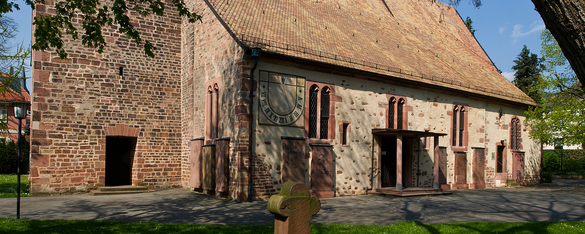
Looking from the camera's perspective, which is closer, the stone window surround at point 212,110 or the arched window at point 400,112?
the stone window surround at point 212,110

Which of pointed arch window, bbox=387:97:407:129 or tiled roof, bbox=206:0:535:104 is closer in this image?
tiled roof, bbox=206:0:535:104

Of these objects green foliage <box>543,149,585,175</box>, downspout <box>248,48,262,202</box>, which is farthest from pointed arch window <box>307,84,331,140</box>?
green foliage <box>543,149,585,175</box>

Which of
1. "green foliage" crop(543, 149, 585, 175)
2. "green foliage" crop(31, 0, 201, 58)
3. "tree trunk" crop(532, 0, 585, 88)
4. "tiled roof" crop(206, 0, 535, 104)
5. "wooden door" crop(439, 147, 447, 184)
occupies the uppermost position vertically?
"tiled roof" crop(206, 0, 535, 104)

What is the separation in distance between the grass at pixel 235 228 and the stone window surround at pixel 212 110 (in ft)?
20.7

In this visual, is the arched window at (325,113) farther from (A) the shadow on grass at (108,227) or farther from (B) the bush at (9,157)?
(B) the bush at (9,157)

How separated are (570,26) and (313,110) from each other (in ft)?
41.1

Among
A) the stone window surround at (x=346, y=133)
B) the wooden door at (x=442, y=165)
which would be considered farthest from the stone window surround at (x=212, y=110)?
the wooden door at (x=442, y=165)

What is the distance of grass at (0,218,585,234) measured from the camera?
332 inches

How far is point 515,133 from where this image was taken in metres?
23.6

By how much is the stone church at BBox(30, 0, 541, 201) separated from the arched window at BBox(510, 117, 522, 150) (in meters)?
3.49

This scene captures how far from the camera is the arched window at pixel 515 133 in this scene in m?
23.4

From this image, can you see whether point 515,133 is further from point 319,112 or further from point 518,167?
point 319,112

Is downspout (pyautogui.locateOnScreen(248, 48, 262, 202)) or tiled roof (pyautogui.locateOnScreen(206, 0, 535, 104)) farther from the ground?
tiled roof (pyautogui.locateOnScreen(206, 0, 535, 104))

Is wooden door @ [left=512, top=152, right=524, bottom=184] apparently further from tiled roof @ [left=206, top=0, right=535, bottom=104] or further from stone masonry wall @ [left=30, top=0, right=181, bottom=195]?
stone masonry wall @ [left=30, top=0, right=181, bottom=195]
